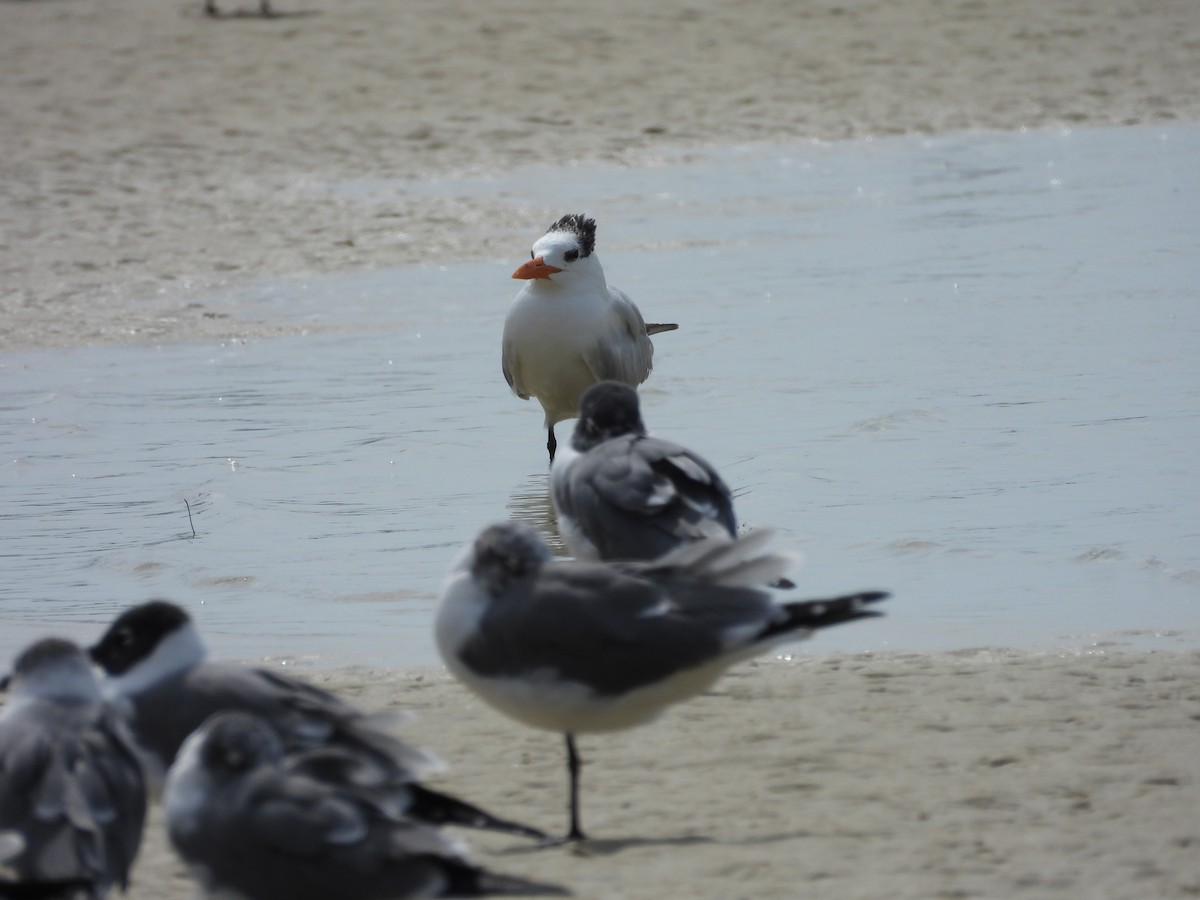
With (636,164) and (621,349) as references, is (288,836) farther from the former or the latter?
(636,164)

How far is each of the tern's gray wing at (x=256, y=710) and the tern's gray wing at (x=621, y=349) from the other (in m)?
4.78

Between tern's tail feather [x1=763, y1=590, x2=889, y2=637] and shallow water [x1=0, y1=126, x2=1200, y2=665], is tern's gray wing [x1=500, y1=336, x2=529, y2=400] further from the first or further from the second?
tern's tail feather [x1=763, y1=590, x2=889, y2=637]

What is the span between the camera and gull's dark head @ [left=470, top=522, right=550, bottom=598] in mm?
4750

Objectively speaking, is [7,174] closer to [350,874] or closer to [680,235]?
[680,235]

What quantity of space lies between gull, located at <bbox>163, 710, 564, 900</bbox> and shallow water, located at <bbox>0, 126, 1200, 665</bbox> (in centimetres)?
253

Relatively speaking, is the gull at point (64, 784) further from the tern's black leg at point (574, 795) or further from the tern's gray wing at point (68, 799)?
the tern's black leg at point (574, 795)

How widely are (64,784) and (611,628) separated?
1.32 m

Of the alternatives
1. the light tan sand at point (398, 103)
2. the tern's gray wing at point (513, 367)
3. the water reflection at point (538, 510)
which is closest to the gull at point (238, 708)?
the water reflection at point (538, 510)

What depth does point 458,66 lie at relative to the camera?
21.4m

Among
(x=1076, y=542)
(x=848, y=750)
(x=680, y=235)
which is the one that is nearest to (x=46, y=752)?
(x=848, y=750)

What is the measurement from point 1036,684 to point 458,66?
658 inches

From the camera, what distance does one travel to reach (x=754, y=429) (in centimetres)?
940

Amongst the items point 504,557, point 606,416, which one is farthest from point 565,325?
point 504,557

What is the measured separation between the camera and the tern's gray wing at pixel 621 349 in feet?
30.6
